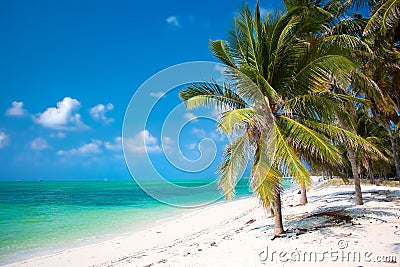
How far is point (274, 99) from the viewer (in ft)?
21.9

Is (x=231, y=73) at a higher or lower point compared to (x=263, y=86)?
higher

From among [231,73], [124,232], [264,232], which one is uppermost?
[231,73]

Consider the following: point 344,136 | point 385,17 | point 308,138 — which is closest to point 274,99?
point 308,138

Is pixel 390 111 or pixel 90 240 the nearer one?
pixel 390 111

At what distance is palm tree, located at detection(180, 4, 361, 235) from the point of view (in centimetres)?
641

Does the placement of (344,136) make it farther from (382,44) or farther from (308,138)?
(382,44)

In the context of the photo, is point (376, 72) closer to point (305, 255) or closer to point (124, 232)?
point (305, 255)

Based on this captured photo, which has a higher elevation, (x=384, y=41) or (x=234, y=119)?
(x=384, y=41)

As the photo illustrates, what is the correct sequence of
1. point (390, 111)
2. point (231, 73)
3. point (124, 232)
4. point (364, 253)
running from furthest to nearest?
point (124, 232)
point (390, 111)
point (231, 73)
point (364, 253)

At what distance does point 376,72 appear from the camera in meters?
9.98

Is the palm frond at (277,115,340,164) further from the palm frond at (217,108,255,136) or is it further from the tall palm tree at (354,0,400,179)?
the tall palm tree at (354,0,400,179)

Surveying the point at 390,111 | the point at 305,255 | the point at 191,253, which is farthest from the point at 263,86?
the point at 390,111

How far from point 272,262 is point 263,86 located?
3.82 m

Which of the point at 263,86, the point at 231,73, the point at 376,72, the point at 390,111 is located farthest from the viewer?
the point at 390,111
